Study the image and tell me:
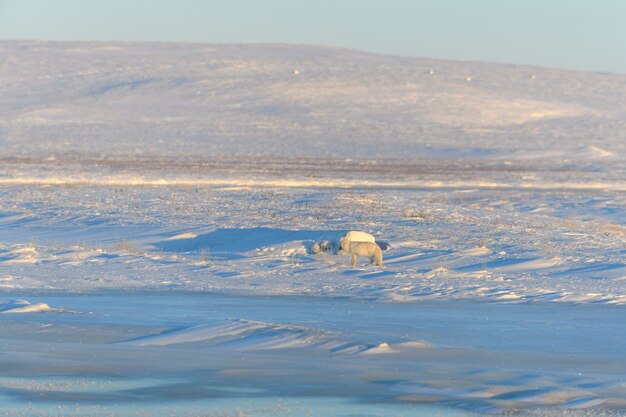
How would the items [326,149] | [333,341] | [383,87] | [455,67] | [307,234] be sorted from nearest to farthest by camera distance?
[333,341], [307,234], [326,149], [383,87], [455,67]

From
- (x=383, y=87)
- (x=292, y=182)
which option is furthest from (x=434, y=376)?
(x=383, y=87)

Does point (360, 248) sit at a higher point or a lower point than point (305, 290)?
higher

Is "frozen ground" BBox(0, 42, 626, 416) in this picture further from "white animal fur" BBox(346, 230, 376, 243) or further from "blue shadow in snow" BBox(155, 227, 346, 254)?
"white animal fur" BBox(346, 230, 376, 243)

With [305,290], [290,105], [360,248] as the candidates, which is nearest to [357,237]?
[360,248]

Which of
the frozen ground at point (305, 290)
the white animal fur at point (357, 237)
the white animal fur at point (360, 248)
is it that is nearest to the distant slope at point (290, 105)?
the frozen ground at point (305, 290)

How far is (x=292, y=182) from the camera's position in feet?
123

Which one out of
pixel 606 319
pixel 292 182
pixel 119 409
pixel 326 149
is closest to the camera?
pixel 119 409

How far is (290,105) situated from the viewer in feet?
286

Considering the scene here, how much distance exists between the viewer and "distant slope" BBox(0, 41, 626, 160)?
221ft

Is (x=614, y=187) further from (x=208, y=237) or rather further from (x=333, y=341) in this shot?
(x=333, y=341)

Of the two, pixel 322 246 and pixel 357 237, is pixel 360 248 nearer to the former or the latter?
pixel 357 237

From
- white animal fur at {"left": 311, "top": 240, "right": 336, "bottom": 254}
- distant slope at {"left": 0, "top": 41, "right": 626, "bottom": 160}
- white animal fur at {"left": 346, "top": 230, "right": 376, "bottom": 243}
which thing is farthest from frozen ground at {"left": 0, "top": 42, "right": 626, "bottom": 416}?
distant slope at {"left": 0, "top": 41, "right": 626, "bottom": 160}

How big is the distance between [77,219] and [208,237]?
3.62 m

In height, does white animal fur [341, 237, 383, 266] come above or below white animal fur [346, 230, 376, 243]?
below
